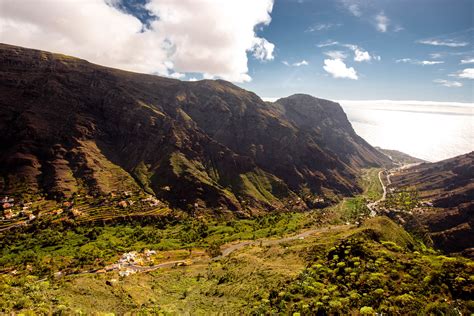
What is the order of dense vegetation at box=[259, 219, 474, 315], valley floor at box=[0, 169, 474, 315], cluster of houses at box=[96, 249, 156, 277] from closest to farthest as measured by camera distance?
1. dense vegetation at box=[259, 219, 474, 315]
2. valley floor at box=[0, 169, 474, 315]
3. cluster of houses at box=[96, 249, 156, 277]

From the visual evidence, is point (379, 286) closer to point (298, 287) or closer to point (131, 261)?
point (298, 287)

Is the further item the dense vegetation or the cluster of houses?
the cluster of houses

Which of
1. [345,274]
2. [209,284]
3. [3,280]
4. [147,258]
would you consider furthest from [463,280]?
[147,258]

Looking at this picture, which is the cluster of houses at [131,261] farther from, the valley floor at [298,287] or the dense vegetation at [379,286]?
the dense vegetation at [379,286]

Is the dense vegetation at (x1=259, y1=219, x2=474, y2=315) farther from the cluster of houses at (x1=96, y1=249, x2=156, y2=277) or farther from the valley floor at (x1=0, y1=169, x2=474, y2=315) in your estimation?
the cluster of houses at (x1=96, y1=249, x2=156, y2=277)

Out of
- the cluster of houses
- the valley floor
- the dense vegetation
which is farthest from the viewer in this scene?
the cluster of houses

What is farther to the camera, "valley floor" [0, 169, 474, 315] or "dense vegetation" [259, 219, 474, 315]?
"valley floor" [0, 169, 474, 315]

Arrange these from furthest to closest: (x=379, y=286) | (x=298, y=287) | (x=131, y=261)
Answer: (x=131, y=261) → (x=298, y=287) → (x=379, y=286)

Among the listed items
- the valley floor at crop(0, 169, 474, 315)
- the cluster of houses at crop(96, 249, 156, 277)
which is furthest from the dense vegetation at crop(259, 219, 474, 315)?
the cluster of houses at crop(96, 249, 156, 277)

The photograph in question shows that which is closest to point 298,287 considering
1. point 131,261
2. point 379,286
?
point 379,286

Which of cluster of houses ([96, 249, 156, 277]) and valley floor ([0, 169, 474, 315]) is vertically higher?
valley floor ([0, 169, 474, 315])

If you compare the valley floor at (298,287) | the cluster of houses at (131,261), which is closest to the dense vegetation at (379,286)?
the valley floor at (298,287)

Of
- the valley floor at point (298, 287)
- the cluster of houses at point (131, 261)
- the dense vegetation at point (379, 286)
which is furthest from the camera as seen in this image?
the cluster of houses at point (131, 261)
